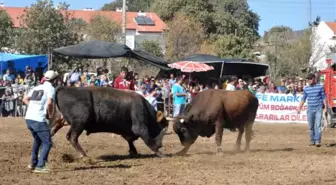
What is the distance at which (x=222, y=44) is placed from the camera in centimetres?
5634

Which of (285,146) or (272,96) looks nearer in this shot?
(285,146)

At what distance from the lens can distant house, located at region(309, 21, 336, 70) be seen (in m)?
55.4

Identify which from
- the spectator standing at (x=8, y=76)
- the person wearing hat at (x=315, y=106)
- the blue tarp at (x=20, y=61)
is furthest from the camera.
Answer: the blue tarp at (x=20, y=61)

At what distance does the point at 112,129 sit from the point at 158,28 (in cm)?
6043

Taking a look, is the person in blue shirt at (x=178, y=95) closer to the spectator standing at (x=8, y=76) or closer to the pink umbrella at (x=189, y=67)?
the pink umbrella at (x=189, y=67)

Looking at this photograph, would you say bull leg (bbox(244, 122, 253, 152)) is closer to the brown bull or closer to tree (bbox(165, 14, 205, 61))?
the brown bull

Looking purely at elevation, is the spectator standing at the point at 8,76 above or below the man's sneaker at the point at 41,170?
above

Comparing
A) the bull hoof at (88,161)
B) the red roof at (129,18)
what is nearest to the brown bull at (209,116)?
the bull hoof at (88,161)

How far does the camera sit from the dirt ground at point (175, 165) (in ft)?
34.2

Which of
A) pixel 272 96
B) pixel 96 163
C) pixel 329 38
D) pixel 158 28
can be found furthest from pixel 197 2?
pixel 96 163

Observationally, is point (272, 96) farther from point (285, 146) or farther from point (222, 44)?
point (222, 44)

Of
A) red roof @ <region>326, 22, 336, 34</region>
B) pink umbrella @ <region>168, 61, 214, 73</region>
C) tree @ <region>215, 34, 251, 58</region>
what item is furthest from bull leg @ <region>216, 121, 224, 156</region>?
red roof @ <region>326, 22, 336, 34</region>

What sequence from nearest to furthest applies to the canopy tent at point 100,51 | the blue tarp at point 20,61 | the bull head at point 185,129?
the bull head at point 185,129 < the canopy tent at point 100,51 < the blue tarp at point 20,61

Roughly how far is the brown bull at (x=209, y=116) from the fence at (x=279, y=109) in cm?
1263
